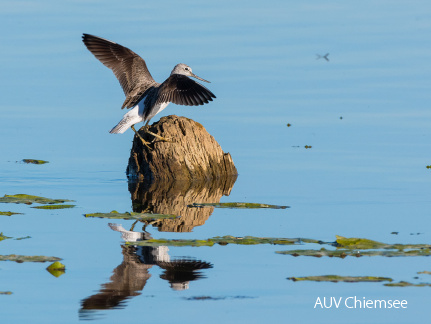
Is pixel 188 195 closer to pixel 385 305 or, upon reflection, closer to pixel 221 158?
pixel 221 158

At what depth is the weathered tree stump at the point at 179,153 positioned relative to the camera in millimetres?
15438

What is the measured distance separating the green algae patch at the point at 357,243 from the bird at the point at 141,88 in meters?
4.64

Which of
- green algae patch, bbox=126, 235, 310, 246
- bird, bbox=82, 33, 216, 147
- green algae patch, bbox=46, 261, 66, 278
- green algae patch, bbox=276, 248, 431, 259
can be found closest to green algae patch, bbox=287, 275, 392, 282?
green algae patch, bbox=276, 248, 431, 259

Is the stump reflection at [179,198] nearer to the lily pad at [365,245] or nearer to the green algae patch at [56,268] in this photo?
the lily pad at [365,245]

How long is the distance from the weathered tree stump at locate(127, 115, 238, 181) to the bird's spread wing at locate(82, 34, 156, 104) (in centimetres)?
111

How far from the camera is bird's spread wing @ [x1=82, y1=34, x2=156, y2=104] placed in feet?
54.7

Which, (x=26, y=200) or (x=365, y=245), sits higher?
(x=26, y=200)

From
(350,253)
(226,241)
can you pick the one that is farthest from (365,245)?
(226,241)

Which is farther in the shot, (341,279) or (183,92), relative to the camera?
(183,92)

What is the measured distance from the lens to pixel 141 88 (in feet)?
54.5

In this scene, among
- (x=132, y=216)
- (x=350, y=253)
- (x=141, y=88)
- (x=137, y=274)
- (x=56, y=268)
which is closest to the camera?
(x=137, y=274)

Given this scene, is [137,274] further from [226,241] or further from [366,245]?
[366,245]

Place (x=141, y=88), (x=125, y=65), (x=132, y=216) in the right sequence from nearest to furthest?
1. (x=132, y=216)
2. (x=141, y=88)
3. (x=125, y=65)

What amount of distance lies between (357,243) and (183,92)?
5.09m
